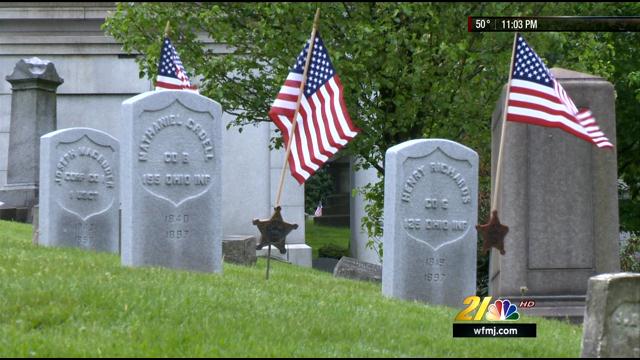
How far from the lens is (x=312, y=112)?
14062mm

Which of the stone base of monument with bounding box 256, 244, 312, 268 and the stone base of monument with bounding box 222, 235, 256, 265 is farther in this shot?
the stone base of monument with bounding box 256, 244, 312, 268

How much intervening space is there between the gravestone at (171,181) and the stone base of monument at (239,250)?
194 inches

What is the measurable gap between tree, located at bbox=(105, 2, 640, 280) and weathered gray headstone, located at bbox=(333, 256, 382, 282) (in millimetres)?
1474

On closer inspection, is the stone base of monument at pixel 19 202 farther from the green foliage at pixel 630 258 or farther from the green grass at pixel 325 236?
the green grass at pixel 325 236

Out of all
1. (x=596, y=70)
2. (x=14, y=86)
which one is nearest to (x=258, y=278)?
(x=596, y=70)

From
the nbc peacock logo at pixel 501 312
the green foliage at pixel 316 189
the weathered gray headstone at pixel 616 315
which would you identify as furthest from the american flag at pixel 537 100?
the green foliage at pixel 316 189

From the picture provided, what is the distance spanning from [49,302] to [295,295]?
2.72m

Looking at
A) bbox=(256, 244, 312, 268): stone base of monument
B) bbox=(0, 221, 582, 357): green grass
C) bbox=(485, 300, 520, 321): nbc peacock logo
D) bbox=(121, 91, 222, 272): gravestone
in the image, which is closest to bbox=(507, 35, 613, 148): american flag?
bbox=(485, 300, 520, 321): nbc peacock logo

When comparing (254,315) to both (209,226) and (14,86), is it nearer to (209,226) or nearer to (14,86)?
(209,226)

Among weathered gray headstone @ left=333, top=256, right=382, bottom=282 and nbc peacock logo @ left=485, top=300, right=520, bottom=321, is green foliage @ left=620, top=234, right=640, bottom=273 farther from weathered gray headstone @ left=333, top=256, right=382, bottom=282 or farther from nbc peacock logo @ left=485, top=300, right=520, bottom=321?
nbc peacock logo @ left=485, top=300, right=520, bottom=321

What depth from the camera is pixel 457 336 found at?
1001cm

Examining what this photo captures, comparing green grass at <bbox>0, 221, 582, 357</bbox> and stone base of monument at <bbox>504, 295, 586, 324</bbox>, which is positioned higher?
green grass at <bbox>0, 221, 582, 357</bbox>

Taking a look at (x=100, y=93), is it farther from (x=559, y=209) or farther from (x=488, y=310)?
(x=488, y=310)

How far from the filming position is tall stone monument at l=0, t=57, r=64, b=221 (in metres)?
26.0
